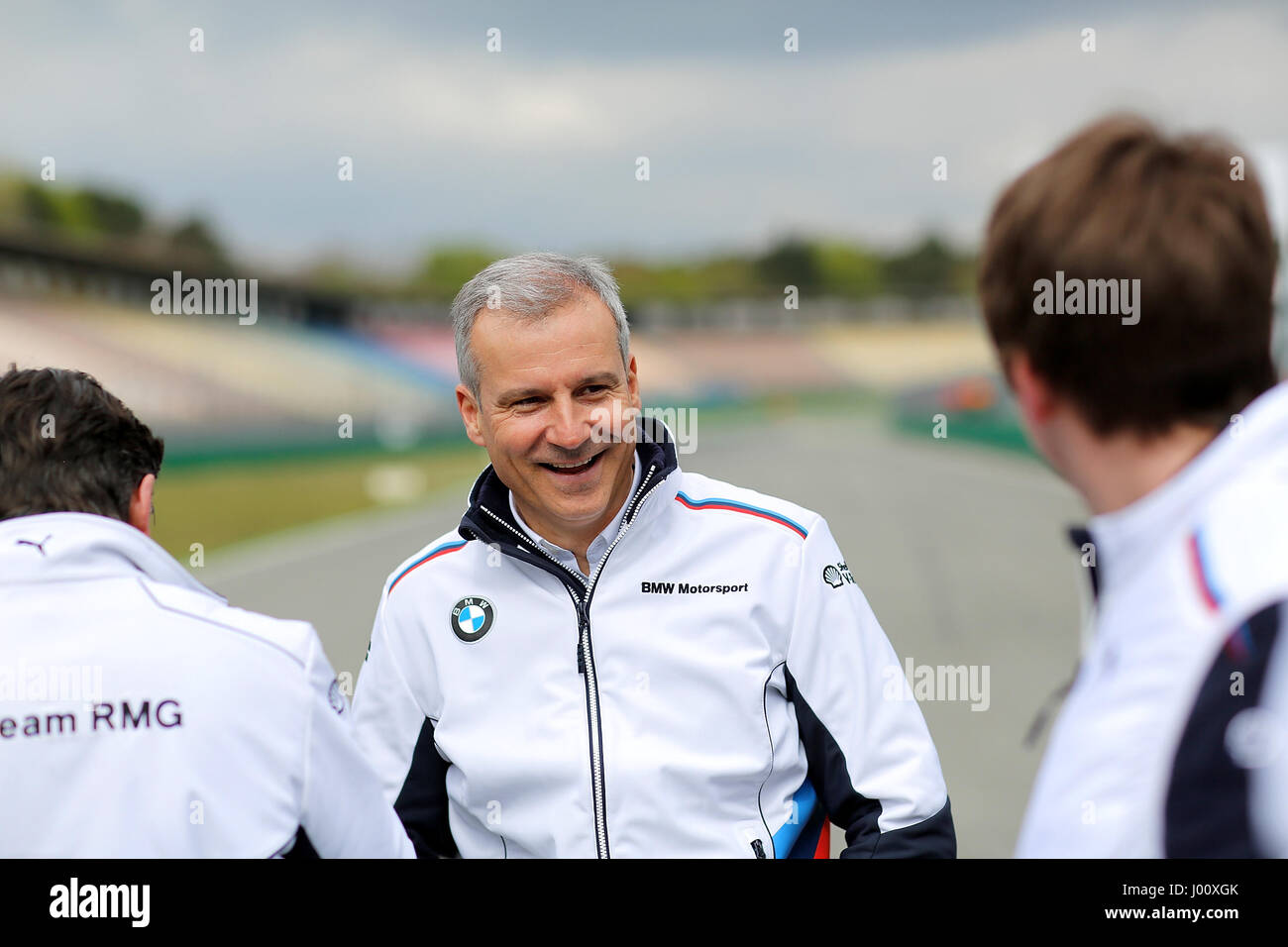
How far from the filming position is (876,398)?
181 feet

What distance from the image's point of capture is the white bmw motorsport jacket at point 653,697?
6.72 feet

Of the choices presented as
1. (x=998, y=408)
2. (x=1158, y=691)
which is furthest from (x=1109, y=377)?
(x=998, y=408)

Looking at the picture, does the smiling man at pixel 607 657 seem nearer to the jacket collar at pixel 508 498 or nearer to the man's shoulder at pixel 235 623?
the jacket collar at pixel 508 498

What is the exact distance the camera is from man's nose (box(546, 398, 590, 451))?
83.4 inches

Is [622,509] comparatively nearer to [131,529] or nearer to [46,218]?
[131,529]

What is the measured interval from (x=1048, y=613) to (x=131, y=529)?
9118 mm

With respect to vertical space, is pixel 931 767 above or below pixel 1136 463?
below

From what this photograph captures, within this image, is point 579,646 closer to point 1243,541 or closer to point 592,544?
point 592,544

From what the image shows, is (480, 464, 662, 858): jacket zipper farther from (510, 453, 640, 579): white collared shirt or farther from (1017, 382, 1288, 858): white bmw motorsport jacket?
(1017, 382, 1288, 858): white bmw motorsport jacket

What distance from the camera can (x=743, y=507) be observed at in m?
2.27

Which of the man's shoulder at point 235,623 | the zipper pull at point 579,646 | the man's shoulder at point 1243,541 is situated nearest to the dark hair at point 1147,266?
the man's shoulder at point 1243,541

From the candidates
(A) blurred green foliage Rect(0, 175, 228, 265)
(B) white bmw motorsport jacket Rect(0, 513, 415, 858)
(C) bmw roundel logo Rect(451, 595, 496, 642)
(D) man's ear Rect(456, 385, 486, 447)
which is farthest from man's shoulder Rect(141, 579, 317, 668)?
(A) blurred green foliage Rect(0, 175, 228, 265)

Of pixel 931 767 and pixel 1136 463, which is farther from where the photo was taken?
pixel 931 767

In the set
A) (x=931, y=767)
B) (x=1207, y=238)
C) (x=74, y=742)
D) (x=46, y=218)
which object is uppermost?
(x=46, y=218)
